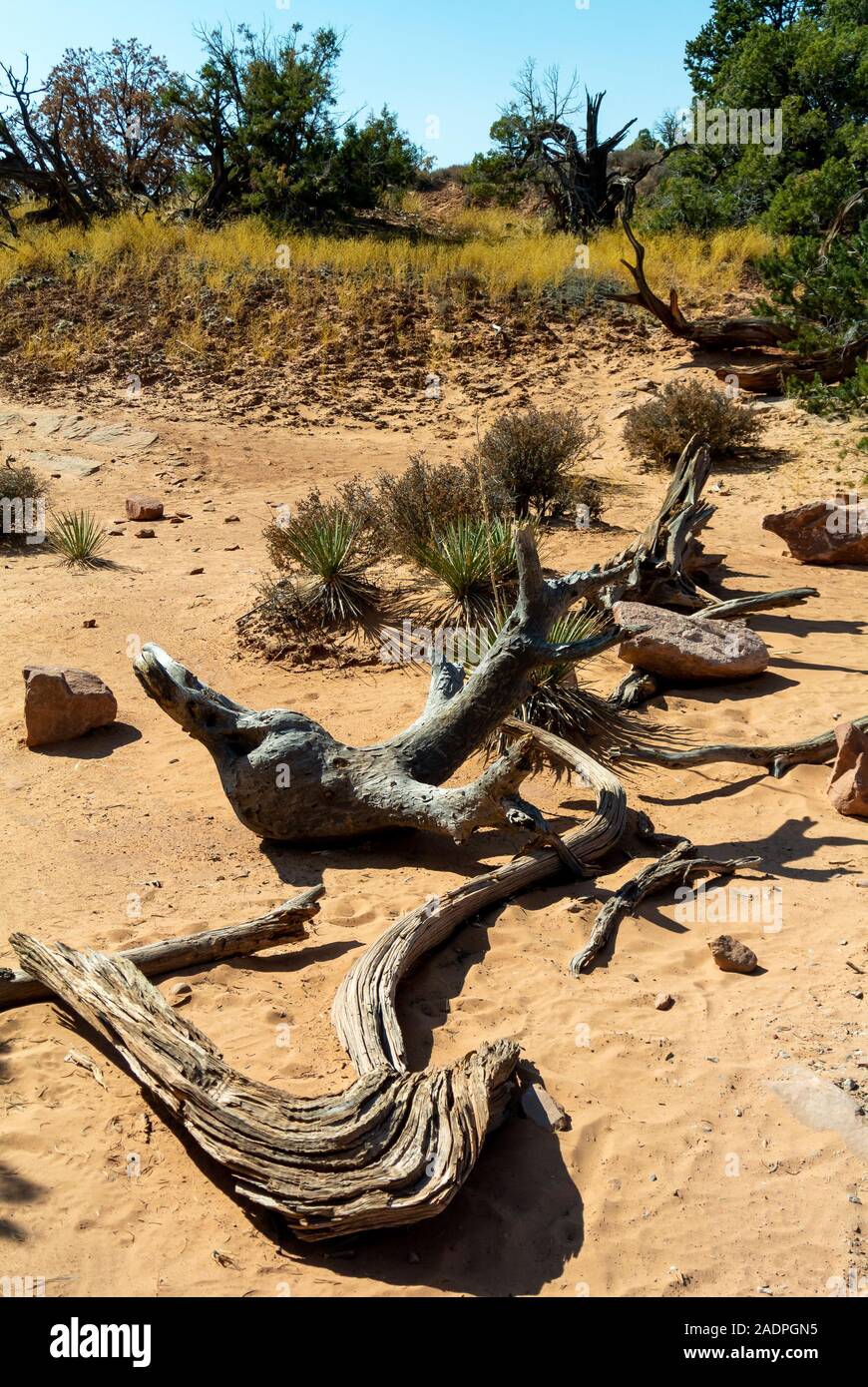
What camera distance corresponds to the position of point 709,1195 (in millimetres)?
3086

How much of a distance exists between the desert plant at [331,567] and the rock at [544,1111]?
4.89 metres

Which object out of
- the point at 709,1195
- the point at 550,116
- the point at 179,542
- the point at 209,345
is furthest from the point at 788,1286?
the point at 550,116

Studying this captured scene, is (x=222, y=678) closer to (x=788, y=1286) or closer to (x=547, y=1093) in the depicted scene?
(x=547, y=1093)

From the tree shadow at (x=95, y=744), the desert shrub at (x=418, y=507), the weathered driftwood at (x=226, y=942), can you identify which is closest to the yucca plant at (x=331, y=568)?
the desert shrub at (x=418, y=507)

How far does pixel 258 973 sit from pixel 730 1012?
1.68 meters

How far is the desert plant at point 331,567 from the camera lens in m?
7.97

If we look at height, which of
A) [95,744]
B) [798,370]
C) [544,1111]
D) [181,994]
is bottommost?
[544,1111]

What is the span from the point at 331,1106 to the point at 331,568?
534 centimetres

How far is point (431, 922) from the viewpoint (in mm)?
4250

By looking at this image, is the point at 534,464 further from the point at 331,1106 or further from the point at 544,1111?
the point at 331,1106

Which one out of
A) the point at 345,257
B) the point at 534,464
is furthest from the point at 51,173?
the point at 534,464

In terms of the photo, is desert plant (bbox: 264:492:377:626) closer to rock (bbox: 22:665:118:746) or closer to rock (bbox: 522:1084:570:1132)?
rock (bbox: 22:665:118:746)
